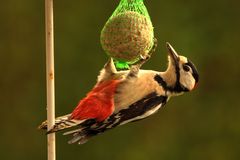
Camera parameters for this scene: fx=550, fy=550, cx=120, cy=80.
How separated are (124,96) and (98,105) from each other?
0.25 feet

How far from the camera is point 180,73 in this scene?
143 centimetres

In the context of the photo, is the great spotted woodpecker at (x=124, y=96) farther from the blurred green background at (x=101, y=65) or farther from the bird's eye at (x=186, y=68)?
the blurred green background at (x=101, y=65)

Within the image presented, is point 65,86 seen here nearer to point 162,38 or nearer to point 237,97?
point 162,38

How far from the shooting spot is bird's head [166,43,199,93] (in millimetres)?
1425

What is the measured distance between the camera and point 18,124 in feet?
9.80

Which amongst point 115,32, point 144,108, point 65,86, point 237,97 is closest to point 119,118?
point 144,108

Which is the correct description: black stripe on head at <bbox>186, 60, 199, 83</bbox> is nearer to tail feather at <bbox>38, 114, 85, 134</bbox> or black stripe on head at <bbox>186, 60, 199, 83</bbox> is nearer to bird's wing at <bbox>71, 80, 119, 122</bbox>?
bird's wing at <bbox>71, 80, 119, 122</bbox>

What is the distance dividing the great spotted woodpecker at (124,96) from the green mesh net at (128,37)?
0.15ft

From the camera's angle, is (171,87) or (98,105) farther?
(171,87)

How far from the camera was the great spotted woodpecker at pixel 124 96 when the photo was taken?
135cm

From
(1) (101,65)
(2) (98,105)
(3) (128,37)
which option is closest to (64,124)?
(2) (98,105)

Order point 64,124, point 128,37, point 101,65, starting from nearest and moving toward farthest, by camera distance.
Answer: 1. point 64,124
2. point 128,37
3. point 101,65

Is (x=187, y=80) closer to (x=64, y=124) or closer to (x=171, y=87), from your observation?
(x=171, y=87)

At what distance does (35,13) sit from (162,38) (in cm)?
70
